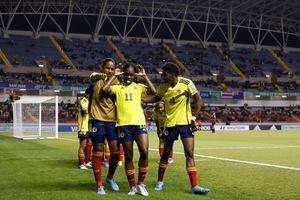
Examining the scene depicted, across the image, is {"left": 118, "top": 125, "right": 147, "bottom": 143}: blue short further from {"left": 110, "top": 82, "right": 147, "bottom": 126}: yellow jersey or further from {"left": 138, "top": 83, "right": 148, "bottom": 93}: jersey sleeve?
{"left": 138, "top": 83, "right": 148, "bottom": 93}: jersey sleeve

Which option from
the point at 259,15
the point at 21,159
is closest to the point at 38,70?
the point at 259,15

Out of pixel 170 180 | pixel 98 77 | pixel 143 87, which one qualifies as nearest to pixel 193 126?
pixel 143 87

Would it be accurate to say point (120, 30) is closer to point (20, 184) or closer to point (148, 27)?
point (148, 27)

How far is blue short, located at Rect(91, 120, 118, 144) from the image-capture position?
826 cm

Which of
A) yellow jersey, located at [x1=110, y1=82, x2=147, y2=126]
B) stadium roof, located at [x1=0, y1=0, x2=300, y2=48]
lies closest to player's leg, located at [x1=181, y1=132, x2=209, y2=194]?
yellow jersey, located at [x1=110, y1=82, x2=147, y2=126]

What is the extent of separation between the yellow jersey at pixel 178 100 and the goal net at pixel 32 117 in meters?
21.5

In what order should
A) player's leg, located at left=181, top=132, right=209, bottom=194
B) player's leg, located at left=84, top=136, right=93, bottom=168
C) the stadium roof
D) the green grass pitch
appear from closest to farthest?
the green grass pitch
player's leg, located at left=181, top=132, right=209, bottom=194
player's leg, located at left=84, top=136, right=93, bottom=168
the stadium roof

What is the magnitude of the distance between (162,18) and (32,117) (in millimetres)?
37863

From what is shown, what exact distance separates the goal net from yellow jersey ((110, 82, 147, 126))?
2148 cm

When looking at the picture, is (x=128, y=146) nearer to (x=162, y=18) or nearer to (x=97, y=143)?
(x=97, y=143)

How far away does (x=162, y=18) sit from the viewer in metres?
65.1

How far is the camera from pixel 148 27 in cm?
6781

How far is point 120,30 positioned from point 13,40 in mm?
15454

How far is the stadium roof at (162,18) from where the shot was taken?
59.6m
